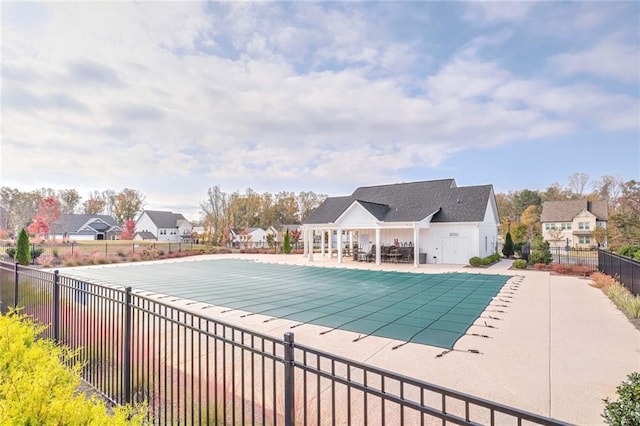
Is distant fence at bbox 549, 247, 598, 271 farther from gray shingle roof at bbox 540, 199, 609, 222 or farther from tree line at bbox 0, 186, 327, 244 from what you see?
tree line at bbox 0, 186, 327, 244

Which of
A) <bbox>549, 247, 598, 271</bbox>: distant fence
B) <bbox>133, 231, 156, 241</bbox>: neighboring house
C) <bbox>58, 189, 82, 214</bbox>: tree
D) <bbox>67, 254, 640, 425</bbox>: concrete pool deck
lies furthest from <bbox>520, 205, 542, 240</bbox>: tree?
<bbox>58, 189, 82, 214</bbox>: tree

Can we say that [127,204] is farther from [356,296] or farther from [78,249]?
[356,296]

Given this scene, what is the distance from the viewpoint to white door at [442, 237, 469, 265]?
68.5ft

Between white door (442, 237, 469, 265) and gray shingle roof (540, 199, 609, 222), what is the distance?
30.1 metres

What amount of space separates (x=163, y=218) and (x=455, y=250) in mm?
54256

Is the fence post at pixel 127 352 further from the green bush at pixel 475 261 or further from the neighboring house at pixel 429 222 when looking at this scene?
the green bush at pixel 475 261

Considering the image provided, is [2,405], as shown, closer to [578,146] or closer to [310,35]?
[310,35]

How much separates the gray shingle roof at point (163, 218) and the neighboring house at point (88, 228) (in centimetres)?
554

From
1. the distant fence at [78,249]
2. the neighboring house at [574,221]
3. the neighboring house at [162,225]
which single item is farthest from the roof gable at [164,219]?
the neighboring house at [574,221]

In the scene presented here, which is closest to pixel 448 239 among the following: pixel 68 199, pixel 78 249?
pixel 78 249

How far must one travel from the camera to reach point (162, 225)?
57.8m

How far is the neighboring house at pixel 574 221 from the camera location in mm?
39406

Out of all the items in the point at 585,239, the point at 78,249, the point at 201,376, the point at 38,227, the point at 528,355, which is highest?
the point at 38,227

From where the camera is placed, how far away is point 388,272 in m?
16.9
